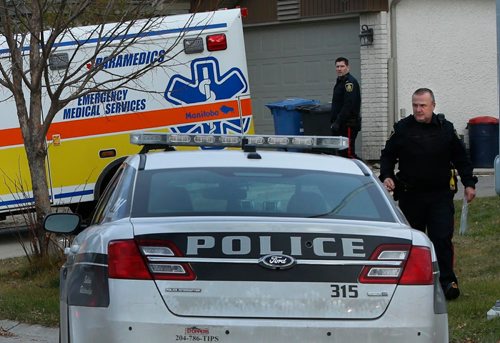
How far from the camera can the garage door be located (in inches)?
741

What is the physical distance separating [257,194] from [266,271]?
32.0 inches

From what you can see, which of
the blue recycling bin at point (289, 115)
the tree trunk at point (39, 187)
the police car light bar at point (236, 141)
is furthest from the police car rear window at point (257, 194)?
the blue recycling bin at point (289, 115)

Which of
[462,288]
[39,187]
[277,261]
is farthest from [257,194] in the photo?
[39,187]

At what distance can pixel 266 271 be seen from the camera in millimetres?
4488

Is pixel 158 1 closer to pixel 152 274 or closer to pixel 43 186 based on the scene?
pixel 43 186

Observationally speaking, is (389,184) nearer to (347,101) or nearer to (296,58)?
(347,101)

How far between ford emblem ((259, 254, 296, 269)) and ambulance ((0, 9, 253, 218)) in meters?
8.48

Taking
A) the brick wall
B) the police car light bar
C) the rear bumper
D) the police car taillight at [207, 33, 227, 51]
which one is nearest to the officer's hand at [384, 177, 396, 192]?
the police car light bar

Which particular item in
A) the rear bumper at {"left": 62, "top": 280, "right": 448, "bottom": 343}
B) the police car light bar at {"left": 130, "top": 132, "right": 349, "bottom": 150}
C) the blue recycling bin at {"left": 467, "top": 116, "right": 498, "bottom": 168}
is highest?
the police car light bar at {"left": 130, "top": 132, "right": 349, "bottom": 150}

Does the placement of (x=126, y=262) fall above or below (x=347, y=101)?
above

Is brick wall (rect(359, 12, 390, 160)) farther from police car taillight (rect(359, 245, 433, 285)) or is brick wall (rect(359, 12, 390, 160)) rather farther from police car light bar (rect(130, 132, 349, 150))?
police car taillight (rect(359, 245, 433, 285))

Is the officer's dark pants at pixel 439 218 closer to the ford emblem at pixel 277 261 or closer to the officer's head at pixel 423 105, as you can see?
the officer's head at pixel 423 105

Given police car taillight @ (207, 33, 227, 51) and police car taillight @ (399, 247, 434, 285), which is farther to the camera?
police car taillight @ (207, 33, 227, 51)

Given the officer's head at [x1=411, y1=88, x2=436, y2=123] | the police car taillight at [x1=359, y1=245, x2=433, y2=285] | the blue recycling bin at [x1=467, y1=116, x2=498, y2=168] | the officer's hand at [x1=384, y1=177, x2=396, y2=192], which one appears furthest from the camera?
the blue recycling bin at [x1=467, y1=116, x2=498, y2=168]
